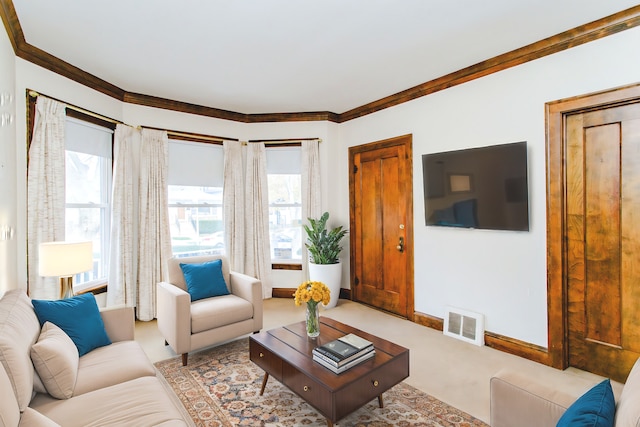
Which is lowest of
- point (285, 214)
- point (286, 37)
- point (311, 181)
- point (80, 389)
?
point (80, 389)

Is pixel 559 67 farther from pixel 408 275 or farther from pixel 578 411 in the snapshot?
pixel 578 411

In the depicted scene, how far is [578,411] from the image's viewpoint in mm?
1082

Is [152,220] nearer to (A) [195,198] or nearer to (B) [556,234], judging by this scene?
(A) [195,198]

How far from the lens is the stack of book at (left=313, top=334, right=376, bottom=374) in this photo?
2.01 meters

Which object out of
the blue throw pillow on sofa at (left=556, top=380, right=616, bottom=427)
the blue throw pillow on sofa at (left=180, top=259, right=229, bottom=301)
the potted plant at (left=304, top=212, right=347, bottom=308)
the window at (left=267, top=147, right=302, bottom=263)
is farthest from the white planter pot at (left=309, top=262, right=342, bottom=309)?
the blue throw pillow on sofa at (left=556, top=380, right=616, bottom=427)

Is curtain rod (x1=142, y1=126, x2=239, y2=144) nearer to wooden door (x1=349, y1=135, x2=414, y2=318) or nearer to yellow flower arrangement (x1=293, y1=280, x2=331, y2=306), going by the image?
wooden door (x1=349, y1=135, x2=414, y2=318)

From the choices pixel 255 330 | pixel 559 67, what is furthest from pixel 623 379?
pixel 255 330

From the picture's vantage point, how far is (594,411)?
3.42 feet

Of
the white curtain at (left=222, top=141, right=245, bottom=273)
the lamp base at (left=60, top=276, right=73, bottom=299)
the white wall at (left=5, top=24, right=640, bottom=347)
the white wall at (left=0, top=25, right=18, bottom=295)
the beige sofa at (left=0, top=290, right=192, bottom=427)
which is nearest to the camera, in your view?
the beige sofa at (left=0, top=290, right=192, bottom=427)

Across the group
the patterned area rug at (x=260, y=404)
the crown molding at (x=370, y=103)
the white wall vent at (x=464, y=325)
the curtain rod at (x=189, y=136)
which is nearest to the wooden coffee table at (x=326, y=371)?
the patterned area rug at (x=260, y=404)

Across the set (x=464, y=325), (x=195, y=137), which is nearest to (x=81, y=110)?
(x=195, y=137)

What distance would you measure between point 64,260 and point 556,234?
13.2ft

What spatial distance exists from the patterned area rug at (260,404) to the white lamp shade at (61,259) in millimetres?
1079

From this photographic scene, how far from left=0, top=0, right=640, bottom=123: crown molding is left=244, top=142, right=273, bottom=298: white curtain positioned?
23.7 inches
